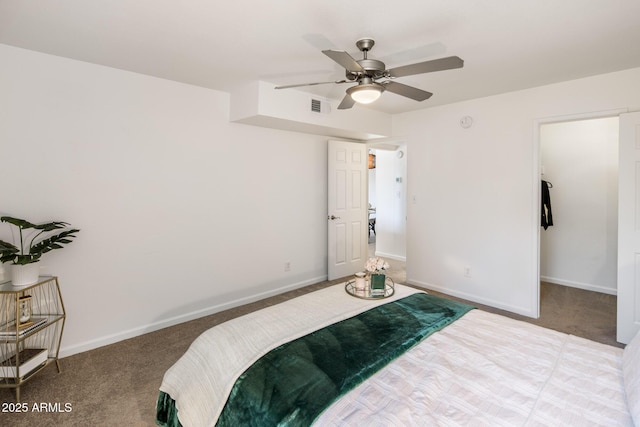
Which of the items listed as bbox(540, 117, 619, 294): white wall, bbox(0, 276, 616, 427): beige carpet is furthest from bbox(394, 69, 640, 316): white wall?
bbox(540, 117, 619, 294): white wall

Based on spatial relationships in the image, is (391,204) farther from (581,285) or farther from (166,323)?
(166,323)

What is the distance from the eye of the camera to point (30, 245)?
2.46m

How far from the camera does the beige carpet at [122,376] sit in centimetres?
195

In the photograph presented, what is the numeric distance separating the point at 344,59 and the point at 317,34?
22.0 inches

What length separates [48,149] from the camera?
8.19ft

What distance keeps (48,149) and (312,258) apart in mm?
3009

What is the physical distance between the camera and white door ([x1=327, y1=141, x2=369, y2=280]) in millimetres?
4469

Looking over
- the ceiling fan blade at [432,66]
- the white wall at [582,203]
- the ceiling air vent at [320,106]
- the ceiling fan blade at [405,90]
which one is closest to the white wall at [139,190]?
the ceiling air vent at [320,106]

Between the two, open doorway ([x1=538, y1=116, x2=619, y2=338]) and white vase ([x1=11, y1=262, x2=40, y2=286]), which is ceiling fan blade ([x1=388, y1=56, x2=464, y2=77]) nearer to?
white vase ([x1=11, y1=262, x2=40, y2=286])

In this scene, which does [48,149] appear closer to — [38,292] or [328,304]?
[38,292]

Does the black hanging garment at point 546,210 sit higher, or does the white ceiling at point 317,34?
the white ceiling at point 317,34

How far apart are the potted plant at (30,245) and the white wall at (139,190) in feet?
0.35

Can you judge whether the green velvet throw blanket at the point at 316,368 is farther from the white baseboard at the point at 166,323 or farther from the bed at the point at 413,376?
the white baseboard at the point at 166,323

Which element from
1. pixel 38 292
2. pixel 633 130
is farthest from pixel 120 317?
pixel 633 130
